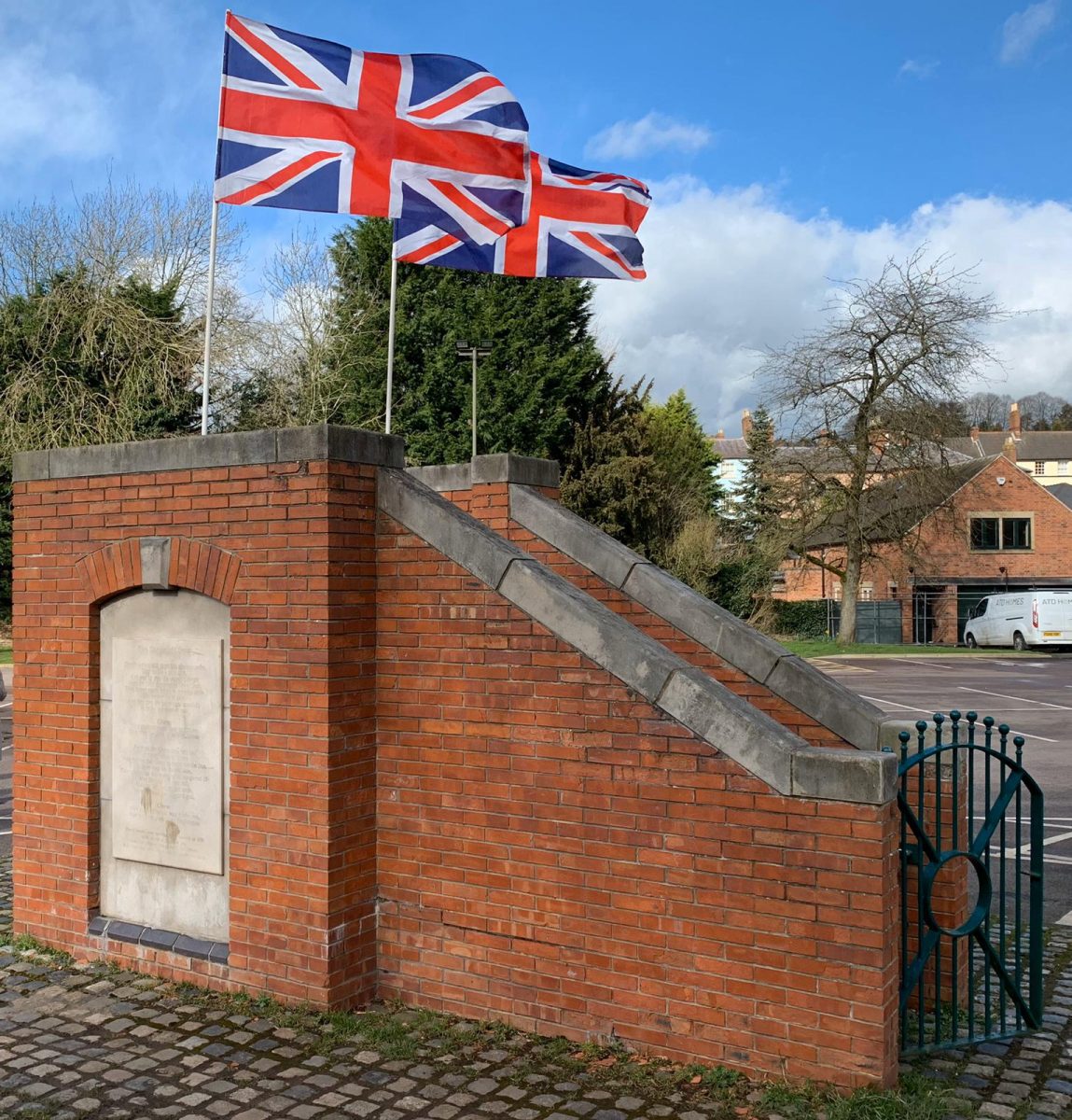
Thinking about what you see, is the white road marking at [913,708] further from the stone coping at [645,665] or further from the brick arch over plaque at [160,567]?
the brick arch over plaque at [160,567]

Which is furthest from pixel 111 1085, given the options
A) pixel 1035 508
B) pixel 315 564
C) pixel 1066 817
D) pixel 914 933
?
pixel 1035 508

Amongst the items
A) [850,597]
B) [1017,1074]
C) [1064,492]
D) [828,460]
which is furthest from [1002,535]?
[1017,1074]

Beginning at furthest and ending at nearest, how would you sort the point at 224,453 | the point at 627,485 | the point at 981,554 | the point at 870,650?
the point at 981,554
the point at 870,650
the point at 627,485
the point at 224,453

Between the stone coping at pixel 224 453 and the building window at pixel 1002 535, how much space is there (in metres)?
44.7

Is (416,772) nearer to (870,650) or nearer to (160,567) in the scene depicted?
(160,567)

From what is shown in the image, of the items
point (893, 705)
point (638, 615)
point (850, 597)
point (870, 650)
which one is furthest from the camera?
point (850, 597)

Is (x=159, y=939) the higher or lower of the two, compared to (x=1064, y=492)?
lower

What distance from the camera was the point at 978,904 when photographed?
5.47m

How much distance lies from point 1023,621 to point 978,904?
36316mm

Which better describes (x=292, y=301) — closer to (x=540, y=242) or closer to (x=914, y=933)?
(x=540, y=242)

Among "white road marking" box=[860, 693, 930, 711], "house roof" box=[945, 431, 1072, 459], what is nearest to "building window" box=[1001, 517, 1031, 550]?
"white road marking" box=[860, 693, 930, 711]

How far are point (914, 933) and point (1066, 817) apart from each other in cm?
648

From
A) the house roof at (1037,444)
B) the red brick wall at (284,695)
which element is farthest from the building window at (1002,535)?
the red brick wall at (284,695)

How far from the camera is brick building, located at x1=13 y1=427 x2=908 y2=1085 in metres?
4.69
